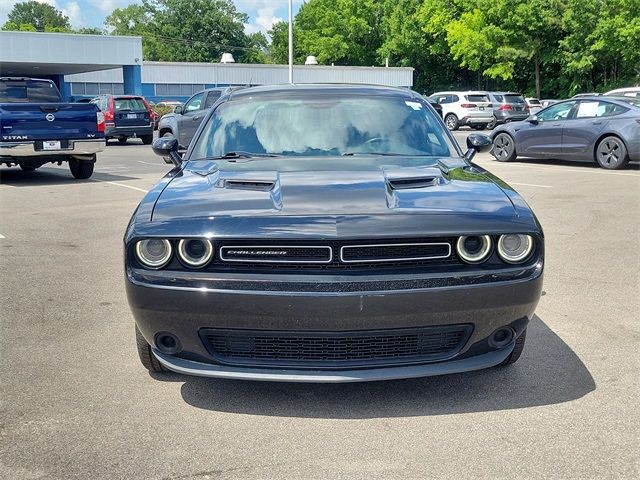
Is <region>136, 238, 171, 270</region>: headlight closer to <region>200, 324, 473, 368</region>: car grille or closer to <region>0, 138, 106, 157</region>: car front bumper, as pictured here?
<region>200, 324, 473, 368</region>: car grille

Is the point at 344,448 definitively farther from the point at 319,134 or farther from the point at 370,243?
the point at 319,134

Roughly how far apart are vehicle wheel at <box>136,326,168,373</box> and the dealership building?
36.8 metres

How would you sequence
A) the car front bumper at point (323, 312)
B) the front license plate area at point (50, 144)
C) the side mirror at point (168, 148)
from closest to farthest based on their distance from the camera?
the car front bumper at point (323, 312) → the side mirror at point (168, 148) → the front license plate area at point (50, 144)

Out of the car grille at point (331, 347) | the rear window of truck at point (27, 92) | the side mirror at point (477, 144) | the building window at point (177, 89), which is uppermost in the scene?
the building window at point (177, 89)

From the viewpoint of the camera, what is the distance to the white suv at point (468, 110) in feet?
107

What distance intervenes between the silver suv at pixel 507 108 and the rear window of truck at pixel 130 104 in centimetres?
1500

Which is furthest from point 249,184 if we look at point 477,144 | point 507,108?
point 507,108

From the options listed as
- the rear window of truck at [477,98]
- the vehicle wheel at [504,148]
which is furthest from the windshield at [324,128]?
the rear window of truck at [477,98]

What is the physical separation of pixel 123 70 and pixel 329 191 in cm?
4176

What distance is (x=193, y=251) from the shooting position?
3410 mm

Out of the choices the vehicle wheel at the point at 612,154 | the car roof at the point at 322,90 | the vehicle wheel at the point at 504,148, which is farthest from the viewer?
the vehicle wheel at the point at 504,148

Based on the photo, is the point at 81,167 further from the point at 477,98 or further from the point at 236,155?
the point at 477,98

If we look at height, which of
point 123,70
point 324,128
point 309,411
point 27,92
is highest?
point 123,70

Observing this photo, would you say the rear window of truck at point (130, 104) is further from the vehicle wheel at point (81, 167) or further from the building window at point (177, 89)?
the building window at point (177, 89)
